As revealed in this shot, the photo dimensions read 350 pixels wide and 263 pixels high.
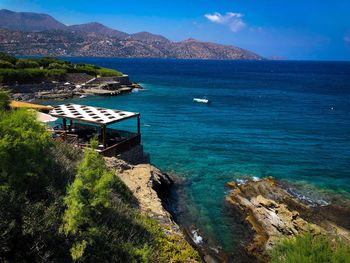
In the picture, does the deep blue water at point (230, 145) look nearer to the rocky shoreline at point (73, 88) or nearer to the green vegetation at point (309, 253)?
→ the rocky shoreline at point (73, 88)

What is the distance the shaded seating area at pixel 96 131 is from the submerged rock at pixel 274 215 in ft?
23.9

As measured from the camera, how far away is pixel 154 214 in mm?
13453

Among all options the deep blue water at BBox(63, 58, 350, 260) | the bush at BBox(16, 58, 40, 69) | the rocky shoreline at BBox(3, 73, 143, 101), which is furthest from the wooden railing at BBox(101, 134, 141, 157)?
the bush at BBox(16, 58, 40, 69)

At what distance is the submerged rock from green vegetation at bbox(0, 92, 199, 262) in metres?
6.31

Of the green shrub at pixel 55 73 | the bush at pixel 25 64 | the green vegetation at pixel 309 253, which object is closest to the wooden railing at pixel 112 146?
the green vegetation at pixel 309 253

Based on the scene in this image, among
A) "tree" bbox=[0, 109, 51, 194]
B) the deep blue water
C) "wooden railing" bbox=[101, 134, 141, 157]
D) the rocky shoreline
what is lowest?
the rocky shoreline

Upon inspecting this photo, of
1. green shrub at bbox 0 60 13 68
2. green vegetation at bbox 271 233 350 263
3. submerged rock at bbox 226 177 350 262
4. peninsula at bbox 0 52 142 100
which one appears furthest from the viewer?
green shrub at bbox 0 60 13 68

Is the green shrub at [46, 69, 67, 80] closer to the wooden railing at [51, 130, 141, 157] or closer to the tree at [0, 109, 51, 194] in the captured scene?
the wooden railing at [51, 130, 141, 157]

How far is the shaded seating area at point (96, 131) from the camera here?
1962cm

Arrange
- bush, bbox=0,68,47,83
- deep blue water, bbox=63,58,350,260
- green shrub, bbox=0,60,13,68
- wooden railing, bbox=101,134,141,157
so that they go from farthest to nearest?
green shrub, bbox=0,60,13,68 < bush, bbox=0,68,47,83 < deep blue water, bbox=63,58,350,260 < wooden railing, bbox=101,134,141,157

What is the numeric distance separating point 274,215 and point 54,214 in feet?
38.4

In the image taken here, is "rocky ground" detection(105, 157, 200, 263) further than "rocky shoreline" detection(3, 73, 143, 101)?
No

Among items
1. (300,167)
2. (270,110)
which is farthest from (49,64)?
(300,167)

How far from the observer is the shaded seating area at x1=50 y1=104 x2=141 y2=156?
1962 cm
